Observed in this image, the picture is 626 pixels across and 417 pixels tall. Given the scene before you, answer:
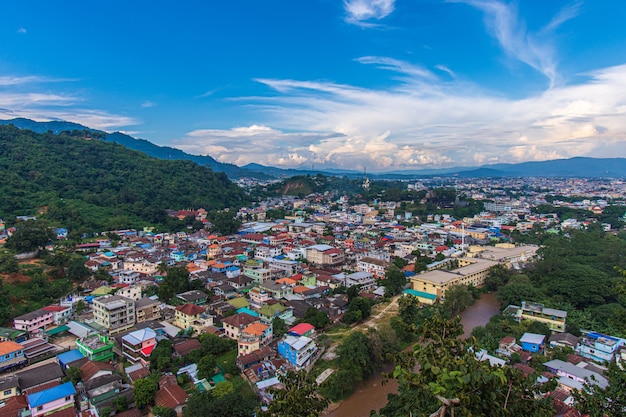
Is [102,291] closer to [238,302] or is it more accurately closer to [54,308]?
[54,308]

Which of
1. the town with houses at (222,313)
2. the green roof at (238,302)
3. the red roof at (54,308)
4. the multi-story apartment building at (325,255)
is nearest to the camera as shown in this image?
the town with houses at (222,313)

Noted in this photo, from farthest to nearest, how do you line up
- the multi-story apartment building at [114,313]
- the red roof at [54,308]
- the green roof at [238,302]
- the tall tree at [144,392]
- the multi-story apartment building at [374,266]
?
the multi-story apartment building at [374,266] → the green roof at [238,302] → the red roof at [54,308] → the multi-story apartment building at [114,313] → the tall tree at [144,392]

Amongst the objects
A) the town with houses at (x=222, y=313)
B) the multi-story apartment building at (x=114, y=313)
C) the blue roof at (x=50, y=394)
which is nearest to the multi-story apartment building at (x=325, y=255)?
the town with houses at (x=222, y=313)

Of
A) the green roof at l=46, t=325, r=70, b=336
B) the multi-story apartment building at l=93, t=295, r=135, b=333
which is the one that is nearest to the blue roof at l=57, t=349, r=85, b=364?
the multi-story apartment building at l=93, t=295, r=135, b=333

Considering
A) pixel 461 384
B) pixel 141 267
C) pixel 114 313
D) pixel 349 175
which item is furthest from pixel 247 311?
pixel 349 175

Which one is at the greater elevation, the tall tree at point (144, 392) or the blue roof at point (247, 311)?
the tall tree at point (144, 392)

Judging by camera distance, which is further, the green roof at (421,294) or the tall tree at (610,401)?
the green roof at (421,294)

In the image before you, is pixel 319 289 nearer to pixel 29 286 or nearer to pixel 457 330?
pixel 29 286

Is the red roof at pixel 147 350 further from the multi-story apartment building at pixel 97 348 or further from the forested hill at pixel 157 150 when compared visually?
the forested hill at pixel 157 150
